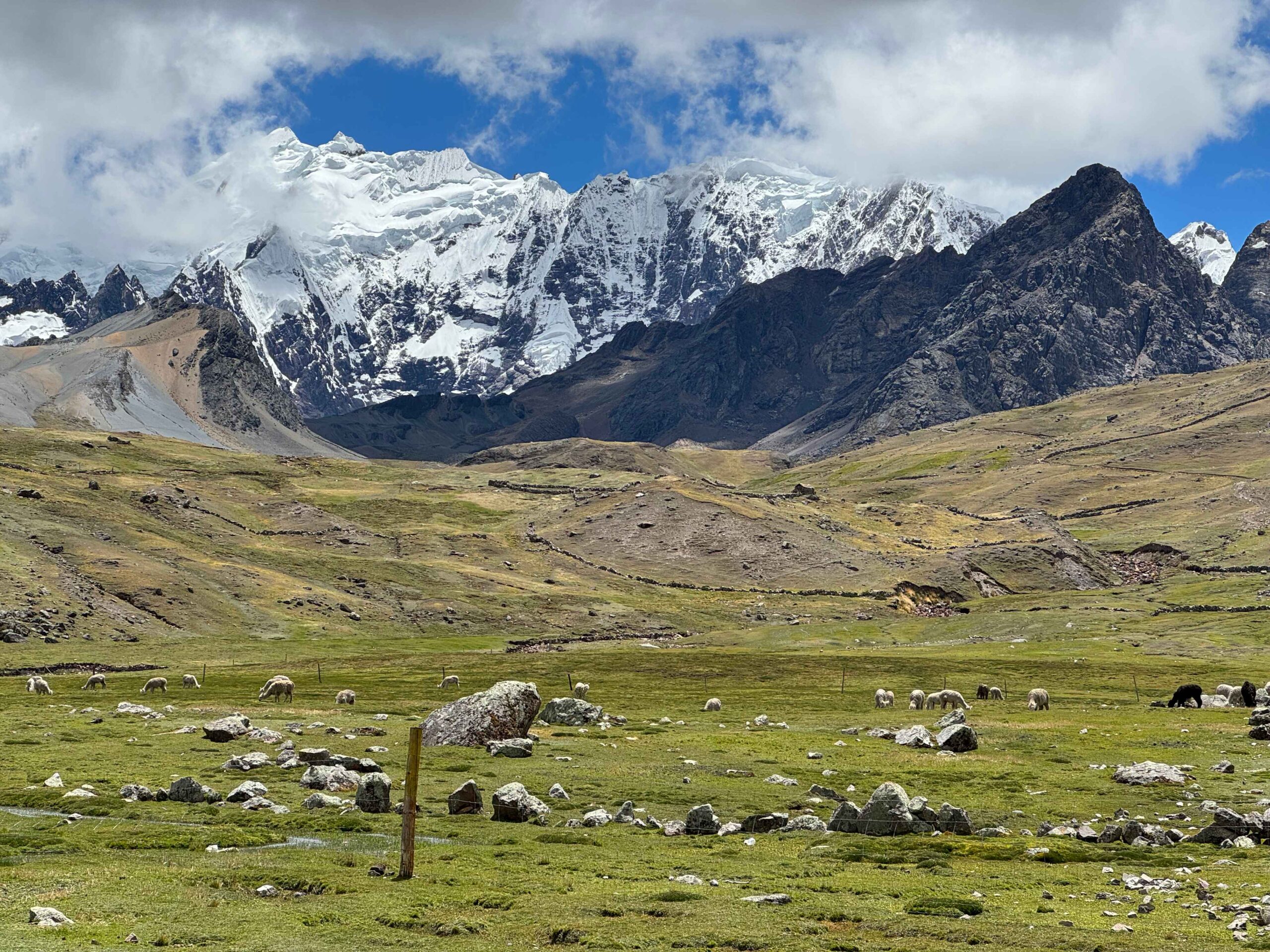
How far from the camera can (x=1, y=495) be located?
18962cm

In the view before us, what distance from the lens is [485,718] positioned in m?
55.3

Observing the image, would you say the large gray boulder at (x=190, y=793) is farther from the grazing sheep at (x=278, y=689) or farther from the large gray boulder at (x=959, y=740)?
the grazing sheep at (x=278, y=689)

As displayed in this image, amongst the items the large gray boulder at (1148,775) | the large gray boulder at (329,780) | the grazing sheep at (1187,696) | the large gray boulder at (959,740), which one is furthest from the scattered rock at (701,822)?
the grazing sheep at (1187,696)

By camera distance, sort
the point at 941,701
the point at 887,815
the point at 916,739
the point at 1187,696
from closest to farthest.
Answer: the point at 887,815, the point at 916,739, the point at 1187,696, the point at 941,701

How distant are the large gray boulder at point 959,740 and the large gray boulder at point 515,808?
78.1 ft

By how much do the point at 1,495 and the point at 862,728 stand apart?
166m

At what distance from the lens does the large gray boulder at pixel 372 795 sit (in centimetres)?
3956

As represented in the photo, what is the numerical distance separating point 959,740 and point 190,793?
111 feet

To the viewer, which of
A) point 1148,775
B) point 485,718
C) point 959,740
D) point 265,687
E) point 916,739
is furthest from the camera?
point 265,687

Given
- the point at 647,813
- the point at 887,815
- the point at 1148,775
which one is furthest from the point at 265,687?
the point at 1148,775

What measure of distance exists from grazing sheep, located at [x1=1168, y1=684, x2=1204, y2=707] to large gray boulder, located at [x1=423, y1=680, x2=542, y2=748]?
143ft

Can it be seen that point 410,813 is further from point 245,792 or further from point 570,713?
point 570,713

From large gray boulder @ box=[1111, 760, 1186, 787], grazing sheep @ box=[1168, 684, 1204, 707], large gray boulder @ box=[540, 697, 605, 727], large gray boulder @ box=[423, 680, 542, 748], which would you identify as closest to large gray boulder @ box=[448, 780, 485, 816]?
large gray boulder @ box=[423, 680, 542, 748]

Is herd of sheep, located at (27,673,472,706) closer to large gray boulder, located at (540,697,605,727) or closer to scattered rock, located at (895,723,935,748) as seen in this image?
large gray boulder, located at (540,697,605,727)
